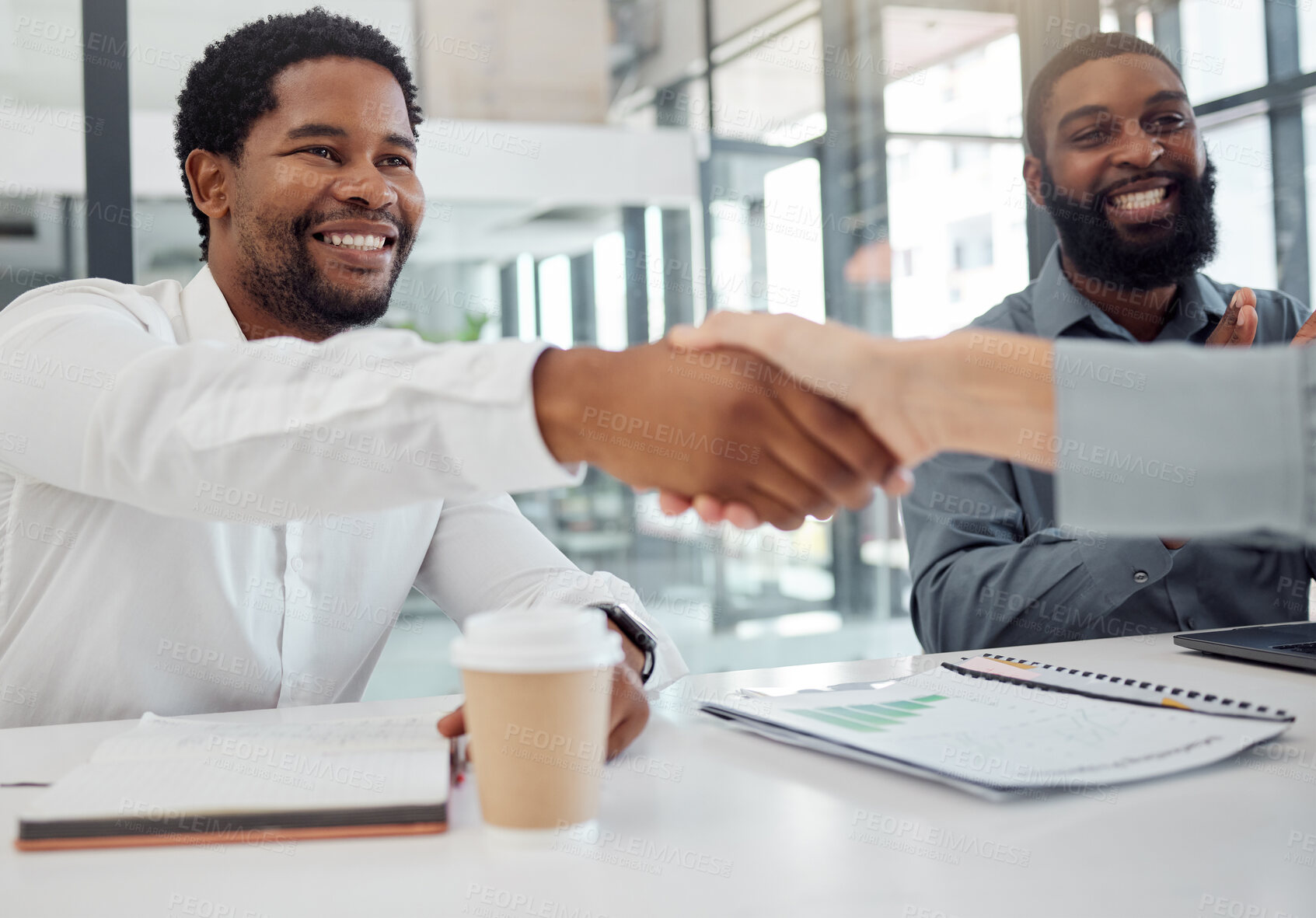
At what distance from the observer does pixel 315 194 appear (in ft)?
5.02

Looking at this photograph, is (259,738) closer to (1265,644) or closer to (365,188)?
(365,188)

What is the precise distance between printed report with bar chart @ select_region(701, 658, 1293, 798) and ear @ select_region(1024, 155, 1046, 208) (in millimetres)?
1536

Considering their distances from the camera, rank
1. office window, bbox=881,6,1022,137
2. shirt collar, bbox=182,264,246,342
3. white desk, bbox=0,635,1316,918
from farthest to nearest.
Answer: office window, bbox=881,6,1022,137, shirt collar, bbox=182,264,246,342, white desk, bbox=0,635,1316,918

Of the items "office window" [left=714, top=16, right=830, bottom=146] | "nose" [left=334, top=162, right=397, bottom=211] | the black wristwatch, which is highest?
"office window" [left=714, top=16, right=830, bottom=146]

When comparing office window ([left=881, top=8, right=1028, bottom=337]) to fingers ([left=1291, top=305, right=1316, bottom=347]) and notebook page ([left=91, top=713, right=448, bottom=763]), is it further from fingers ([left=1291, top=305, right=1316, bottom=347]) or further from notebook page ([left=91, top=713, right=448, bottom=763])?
notebook page ([left=91, top=713, right=448, bottom=763])

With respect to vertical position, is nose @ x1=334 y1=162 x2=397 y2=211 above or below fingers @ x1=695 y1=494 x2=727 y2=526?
above

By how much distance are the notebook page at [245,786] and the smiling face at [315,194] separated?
2.98 ft

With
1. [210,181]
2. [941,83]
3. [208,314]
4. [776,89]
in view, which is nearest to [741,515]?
[208,314]

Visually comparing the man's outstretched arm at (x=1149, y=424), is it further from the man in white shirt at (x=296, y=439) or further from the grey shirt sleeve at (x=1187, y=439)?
the man in white shirt at (x=296, y=439)

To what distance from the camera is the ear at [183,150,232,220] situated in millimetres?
1604

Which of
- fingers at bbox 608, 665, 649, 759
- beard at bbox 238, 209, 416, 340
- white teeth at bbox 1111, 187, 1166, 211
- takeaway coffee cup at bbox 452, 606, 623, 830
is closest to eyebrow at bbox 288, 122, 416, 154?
beard at bbox 238, 209, 416, 340

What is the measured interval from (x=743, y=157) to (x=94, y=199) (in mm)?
2982

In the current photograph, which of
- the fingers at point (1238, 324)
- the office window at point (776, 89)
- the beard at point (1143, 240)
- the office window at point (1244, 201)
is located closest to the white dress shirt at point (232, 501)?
the fingers at point (1238, 324)

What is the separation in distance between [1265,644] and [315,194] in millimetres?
1406
